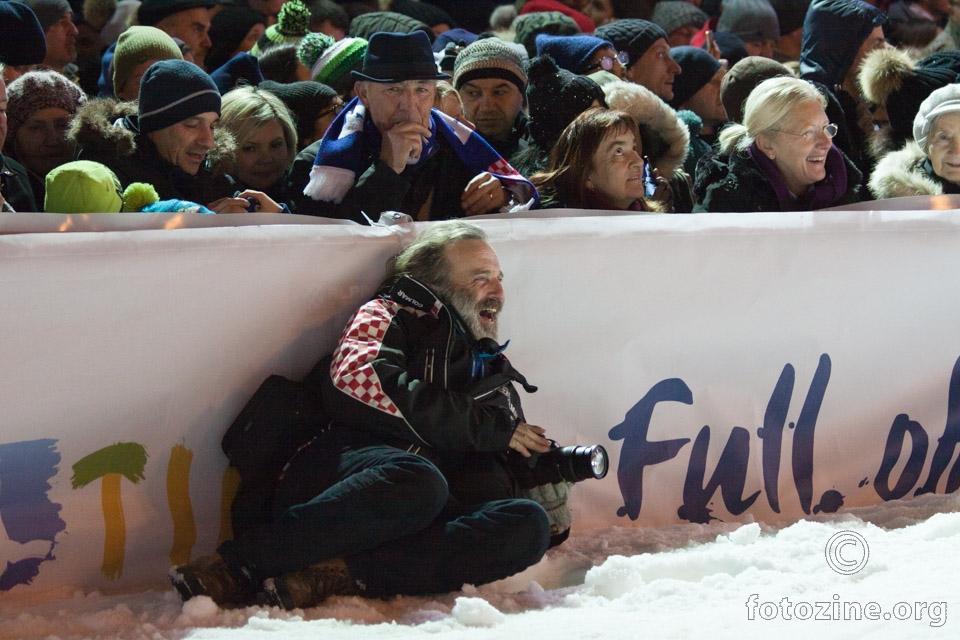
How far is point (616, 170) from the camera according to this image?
4.61m

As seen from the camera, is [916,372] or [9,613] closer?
[9,613]

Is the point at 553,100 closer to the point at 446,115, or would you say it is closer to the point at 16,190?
the point at 446,115

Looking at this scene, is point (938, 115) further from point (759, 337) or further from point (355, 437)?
point (355, 437)

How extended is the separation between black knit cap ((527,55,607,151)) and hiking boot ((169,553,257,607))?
8.35ft

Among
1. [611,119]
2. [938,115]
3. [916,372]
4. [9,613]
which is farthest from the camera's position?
[938,115]

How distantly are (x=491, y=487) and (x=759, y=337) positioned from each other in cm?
125

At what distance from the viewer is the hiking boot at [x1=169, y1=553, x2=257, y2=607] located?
3.08 metres

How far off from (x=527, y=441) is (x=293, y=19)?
372 cm

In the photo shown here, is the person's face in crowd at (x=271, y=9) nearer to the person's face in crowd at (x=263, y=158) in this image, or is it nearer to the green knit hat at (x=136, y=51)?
the green knit hat at (x=136, y=51)

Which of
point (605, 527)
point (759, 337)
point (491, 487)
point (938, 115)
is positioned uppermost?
point (938, 115)

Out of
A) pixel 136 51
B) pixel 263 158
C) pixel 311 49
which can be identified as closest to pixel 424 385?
pixel 263 158

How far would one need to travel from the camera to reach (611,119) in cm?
466

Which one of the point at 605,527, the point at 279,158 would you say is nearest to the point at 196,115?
the point at 279,158

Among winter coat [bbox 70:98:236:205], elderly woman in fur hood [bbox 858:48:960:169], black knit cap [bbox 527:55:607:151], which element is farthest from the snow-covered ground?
elderly woman in fur hood [bbox 858:48:960:169]
